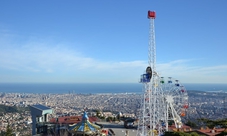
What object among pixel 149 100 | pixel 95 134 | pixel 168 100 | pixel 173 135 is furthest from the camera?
pixel 168 100

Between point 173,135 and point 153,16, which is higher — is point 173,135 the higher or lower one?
the lower one

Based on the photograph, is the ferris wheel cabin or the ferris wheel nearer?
the ferris wheel cabin

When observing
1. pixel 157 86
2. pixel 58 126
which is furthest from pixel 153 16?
pixel 58 126

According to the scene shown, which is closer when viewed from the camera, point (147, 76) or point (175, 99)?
point (147, 76)

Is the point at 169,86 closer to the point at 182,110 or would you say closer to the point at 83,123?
the point at 182,110

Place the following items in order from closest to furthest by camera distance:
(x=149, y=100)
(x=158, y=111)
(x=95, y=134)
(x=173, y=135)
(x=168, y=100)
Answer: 1. (x=173, y=135)
2. (x=95, y=134)
3. (x=149, y=100)
4. (x=158, y=111)
5. (x=168, y=100)

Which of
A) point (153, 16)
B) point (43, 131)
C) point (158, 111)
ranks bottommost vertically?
point (43, 131)

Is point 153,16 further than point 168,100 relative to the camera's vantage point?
No

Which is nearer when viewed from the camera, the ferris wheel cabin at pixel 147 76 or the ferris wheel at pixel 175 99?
the ferris wheel cabin at pixel 147 76
